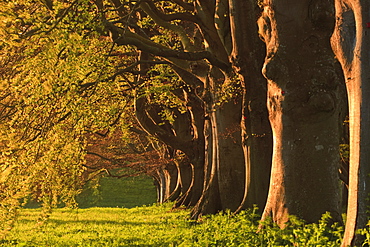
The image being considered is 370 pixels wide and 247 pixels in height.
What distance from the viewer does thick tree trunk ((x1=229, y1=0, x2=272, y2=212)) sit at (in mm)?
13406

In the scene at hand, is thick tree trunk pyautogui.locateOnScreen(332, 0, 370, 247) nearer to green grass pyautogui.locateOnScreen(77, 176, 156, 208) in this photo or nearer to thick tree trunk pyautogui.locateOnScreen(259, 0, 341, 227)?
thick tree trunk pyautogui.locateOnScreen(259, 0, 341, 227)

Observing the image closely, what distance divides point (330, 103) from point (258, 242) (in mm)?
2823

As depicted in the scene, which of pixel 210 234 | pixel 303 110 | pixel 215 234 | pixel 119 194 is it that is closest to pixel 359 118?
pixel 303 110

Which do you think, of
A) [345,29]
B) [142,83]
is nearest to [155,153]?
[142,83]

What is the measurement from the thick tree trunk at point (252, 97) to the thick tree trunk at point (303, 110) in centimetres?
247

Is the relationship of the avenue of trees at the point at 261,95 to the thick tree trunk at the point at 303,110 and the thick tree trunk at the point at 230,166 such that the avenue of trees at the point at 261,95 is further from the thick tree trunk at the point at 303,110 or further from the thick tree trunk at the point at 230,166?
the thick tree trunk at the point at 230,166

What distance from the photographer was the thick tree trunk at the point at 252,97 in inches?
528

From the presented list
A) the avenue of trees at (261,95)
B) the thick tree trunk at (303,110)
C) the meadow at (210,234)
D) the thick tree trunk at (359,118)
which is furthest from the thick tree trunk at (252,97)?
the thick tree trunk at (359,118)

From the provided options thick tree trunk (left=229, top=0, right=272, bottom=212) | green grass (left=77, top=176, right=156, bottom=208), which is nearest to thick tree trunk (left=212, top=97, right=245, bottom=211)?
thick tree trunk (left=229, top=0, right=272, bottom=212)

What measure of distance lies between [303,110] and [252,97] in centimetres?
336

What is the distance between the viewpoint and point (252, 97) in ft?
44.5

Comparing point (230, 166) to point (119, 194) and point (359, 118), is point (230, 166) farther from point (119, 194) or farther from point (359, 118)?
point (119, 194)

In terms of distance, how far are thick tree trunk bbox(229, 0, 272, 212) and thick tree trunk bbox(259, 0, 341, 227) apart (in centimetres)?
247

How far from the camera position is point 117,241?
14.2 metres
